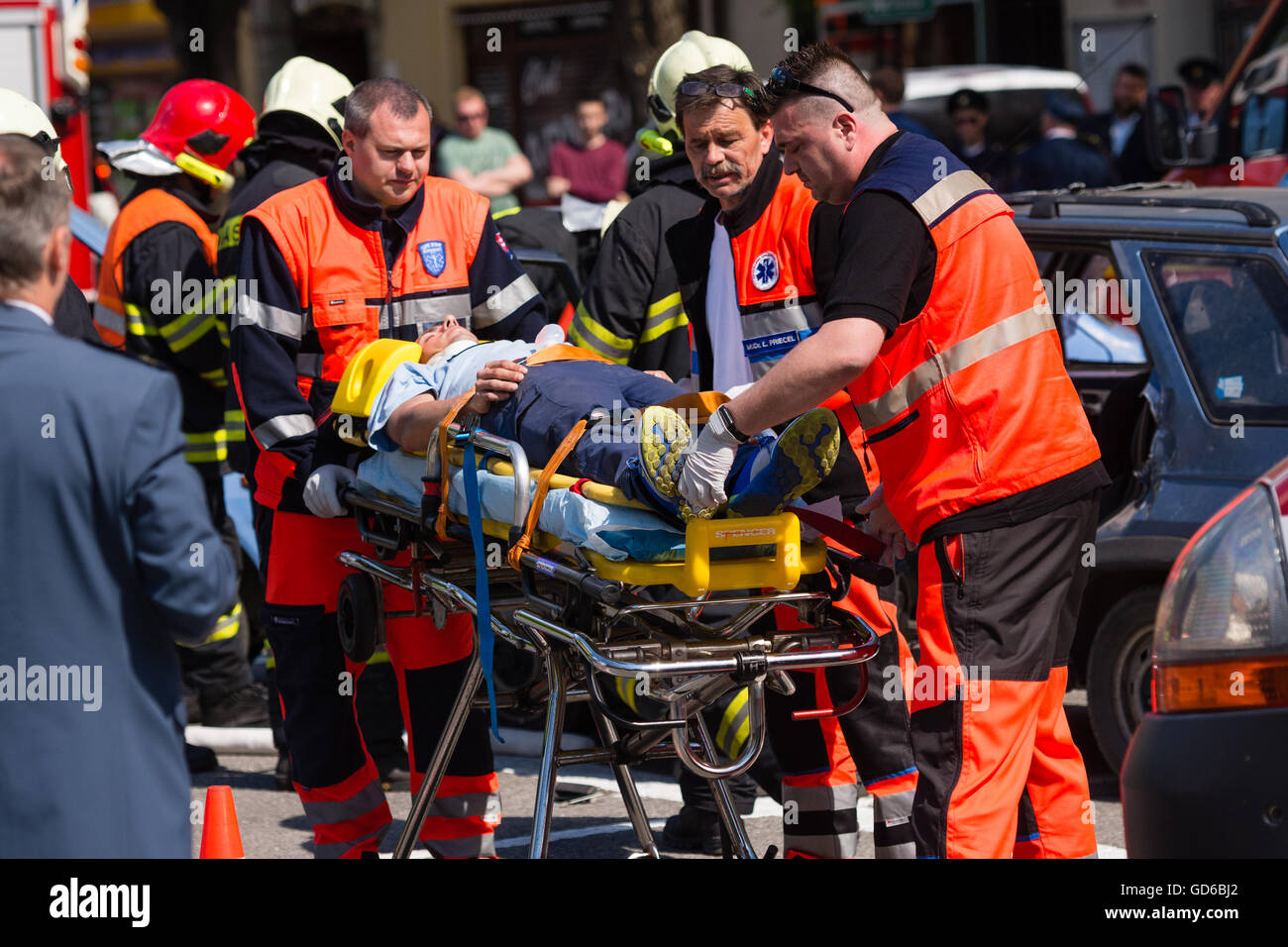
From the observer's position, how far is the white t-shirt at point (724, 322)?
4.65 metres

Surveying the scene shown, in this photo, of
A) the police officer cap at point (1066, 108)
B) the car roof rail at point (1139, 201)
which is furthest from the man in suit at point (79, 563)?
the police officer cap at point (1066, 108)

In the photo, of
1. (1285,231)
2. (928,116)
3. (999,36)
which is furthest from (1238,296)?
(999,36)

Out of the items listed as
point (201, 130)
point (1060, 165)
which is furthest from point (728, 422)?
point (1060, 165)

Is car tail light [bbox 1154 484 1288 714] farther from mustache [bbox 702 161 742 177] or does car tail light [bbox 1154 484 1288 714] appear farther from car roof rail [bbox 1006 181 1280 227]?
car roof rail [bbox 1006 181 1280 227]

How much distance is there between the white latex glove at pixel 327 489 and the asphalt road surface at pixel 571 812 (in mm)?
1359

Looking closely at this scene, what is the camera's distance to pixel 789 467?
3568mm

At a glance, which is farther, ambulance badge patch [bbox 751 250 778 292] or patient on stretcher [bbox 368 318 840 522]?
ambulance badge patch [bbox 751 250 778 292]

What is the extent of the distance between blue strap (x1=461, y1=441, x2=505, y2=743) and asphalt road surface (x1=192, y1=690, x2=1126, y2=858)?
1.53 m

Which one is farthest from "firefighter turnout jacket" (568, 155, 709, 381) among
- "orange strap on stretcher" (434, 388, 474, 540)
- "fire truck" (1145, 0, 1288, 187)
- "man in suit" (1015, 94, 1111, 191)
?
"man in suit" (1015, 94, 1111, 191)

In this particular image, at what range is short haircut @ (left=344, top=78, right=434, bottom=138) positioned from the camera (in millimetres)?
4770

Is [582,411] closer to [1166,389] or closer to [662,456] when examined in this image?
[662,456]

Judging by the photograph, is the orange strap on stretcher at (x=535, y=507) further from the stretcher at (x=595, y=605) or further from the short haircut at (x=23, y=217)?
the short haircut at (x=23, y=217)
